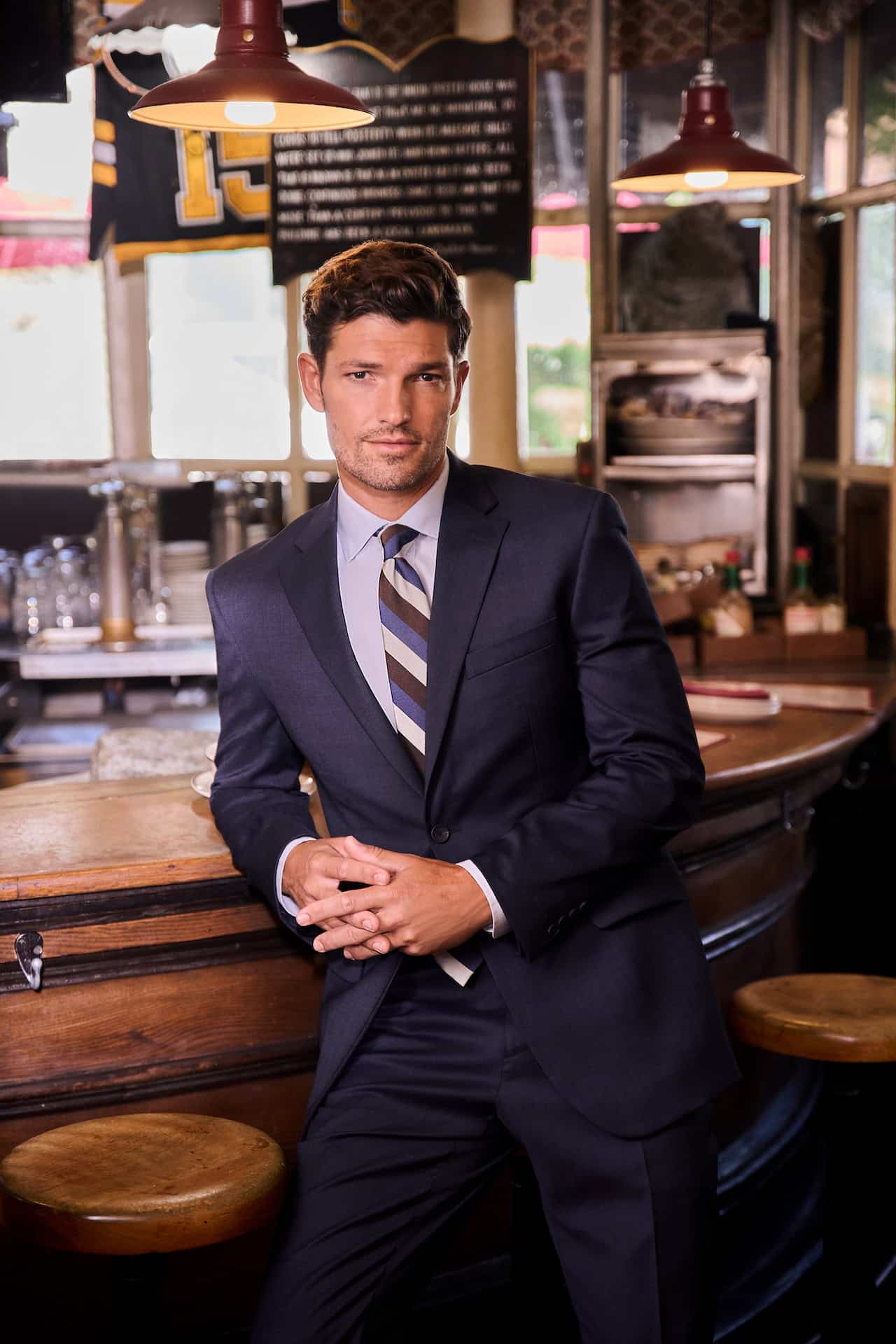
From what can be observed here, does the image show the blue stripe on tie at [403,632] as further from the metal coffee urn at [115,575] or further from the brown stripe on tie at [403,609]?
the metal coffee urn at [115,575]

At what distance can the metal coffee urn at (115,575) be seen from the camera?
4.92m

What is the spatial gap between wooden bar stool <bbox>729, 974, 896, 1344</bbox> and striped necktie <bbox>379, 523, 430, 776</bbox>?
0.80m

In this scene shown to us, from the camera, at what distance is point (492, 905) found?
6.07 ft

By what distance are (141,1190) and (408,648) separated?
746 mm

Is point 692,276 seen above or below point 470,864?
above

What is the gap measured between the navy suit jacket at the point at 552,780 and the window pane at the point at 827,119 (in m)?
4.12

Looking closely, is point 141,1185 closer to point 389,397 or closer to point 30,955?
point 30,955

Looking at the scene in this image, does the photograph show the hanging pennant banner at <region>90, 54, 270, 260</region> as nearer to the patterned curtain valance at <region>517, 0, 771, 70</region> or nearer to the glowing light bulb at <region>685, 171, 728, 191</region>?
the patterned curtain valance at <region>517, 0, 771, 70</region>

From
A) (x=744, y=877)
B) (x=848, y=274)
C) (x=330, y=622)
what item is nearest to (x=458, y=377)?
(x=330, y=622)

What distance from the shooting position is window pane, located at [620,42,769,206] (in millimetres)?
5980

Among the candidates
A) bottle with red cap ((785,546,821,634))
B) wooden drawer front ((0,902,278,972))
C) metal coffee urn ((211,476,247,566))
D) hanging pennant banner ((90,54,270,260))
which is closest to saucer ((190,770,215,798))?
wooden drawer front ((0,902,278,972))

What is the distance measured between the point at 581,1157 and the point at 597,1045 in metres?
0.14

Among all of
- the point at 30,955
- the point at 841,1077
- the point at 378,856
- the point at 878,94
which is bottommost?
the point at 841,1077

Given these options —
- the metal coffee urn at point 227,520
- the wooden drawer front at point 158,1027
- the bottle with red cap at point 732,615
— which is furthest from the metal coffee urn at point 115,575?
the wooden drawer front at point 158,1027
